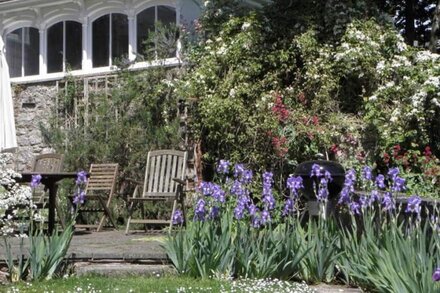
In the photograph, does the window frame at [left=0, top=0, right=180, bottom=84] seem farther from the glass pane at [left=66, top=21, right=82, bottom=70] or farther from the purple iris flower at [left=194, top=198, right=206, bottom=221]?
the purple iris flower at [left=194, top=198, right=206, bottom=221]

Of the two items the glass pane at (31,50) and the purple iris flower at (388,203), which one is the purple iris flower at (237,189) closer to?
the purple iris flower at (388,203)

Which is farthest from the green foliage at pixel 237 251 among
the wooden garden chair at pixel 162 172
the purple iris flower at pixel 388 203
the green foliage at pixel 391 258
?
the wooden garden chair at pixel 162 172

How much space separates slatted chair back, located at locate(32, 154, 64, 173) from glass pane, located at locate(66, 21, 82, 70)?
113 inches

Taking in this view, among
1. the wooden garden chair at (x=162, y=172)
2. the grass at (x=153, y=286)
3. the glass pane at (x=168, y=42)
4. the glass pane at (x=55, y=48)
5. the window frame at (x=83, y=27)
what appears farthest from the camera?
the glass pane at (x=55, y=48)

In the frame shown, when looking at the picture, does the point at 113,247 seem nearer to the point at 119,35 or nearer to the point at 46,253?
the point at 46,253

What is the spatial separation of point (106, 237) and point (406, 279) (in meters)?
5.27

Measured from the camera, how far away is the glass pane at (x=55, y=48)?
525 inches

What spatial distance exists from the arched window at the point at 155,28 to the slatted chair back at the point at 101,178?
2191 millimetres

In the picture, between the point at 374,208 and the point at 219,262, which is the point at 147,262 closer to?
the point at 219,262

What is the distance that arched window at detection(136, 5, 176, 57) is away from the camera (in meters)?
11.5

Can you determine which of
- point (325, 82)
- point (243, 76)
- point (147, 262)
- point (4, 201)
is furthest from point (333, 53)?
point (4, 201)

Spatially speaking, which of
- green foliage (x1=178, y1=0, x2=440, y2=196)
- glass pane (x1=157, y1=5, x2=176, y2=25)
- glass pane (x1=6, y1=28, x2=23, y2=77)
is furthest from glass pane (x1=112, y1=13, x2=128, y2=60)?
glass pane (x1=6, y1=28, x2=23, y2=77)

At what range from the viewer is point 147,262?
6277mm

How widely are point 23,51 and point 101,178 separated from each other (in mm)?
4554
